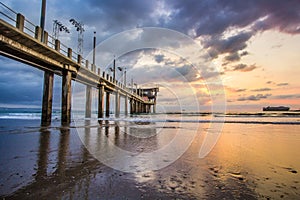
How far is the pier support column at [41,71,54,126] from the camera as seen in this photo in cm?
1798

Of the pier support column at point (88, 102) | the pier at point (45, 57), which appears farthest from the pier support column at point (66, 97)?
the pier support column at point (88, 102)

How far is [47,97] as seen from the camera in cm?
1825

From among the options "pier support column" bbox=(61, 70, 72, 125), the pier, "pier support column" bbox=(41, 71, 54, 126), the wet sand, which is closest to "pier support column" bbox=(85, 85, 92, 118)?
the pier

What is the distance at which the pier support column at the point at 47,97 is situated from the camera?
18.0 metres

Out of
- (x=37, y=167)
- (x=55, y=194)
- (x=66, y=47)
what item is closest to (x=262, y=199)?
(x=55, y=194)

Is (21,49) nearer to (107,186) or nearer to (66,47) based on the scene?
(66,47)

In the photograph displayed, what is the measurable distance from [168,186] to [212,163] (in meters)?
1.79

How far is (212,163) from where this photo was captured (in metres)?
4.05

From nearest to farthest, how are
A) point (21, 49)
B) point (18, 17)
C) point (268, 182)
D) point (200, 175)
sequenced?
point (268, 182)
point (200, 175)
point (18, 17)
point (21, 49)

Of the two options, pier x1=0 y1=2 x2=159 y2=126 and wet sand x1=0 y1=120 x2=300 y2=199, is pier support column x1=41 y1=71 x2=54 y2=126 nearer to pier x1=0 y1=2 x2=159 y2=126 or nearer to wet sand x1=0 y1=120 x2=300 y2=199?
pier x1=0 y1=2 x2=159 y2=126

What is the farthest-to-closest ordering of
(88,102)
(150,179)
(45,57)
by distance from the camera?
1. (88,102)
2. (45,57)
3. (150,179)

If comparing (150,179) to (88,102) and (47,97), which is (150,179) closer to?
(47,97)

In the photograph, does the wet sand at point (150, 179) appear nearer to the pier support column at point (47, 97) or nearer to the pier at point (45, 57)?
the pier at point (45, 57)

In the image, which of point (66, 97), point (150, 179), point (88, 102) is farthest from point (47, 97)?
point (150, 179)
